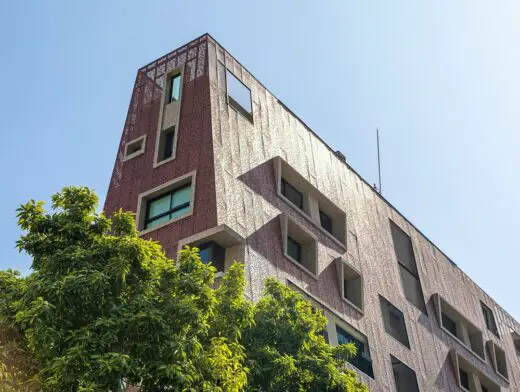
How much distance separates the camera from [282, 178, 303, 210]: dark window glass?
35.5 metres

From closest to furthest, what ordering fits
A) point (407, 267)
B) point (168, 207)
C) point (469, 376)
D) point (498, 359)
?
point (168, 207) → point (407, 267) → point (469, 376) → point (498, 359)

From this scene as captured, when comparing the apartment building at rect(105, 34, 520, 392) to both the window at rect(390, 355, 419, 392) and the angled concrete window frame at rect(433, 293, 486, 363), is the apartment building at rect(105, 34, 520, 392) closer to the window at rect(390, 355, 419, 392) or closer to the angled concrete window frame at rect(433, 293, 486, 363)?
the window at rect(390, 355, 419, 392)

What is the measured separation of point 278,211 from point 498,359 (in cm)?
2167

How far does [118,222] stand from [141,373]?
13.8ft

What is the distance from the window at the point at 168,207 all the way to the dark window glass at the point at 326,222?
27.7ft

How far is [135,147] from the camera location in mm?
35094

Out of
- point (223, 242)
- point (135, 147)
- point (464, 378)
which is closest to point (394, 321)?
point (464, 378)

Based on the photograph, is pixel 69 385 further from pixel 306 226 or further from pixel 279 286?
pixel 306 226

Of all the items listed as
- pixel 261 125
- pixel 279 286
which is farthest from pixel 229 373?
pixel 261 125

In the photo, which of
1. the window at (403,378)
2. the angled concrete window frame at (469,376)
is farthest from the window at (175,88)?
the angled concrete window frame at (469,376)

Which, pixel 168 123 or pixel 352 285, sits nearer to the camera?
pixel 168 123

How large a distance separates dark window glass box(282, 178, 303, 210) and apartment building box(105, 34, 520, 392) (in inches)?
3.1

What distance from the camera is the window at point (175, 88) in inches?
1389

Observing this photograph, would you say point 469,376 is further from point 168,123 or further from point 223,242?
point 168,123
